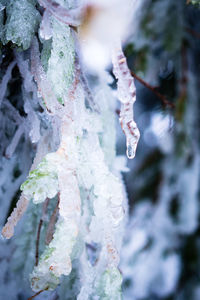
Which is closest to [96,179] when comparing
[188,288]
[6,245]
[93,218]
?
[93,218]

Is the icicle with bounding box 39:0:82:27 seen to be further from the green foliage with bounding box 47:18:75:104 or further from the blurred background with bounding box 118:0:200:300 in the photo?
the blurred background with bounding box 118:0:200:300

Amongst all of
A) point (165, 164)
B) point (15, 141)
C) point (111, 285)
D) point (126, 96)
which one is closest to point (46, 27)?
point (126, 96)

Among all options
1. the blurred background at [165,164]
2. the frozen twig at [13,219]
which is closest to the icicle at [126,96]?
the frozen twig at [13,219]

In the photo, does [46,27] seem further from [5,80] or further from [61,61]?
[5,80]

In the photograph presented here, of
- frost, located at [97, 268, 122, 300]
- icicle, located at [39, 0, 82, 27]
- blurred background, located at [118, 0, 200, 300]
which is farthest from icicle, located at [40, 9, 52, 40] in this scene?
blurred background, located at [118, 0, 200, 300]

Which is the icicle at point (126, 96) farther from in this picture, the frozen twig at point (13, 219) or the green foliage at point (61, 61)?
the frozen twig at point (13, 219)
